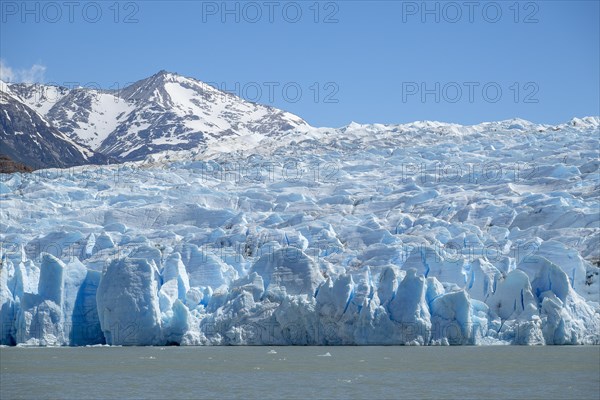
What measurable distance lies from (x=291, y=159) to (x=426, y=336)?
3695 cm

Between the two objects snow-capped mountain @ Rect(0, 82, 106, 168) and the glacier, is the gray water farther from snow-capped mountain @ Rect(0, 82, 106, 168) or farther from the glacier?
snow-capped mountain @ Rect(0, 82, 106, 168)

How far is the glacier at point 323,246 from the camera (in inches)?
1199

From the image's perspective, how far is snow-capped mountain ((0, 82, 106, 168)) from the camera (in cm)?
13375

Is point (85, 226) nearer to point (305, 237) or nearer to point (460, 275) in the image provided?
point (305, 237)

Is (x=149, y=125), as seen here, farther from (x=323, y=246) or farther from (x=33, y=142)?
(x=323, y=246)

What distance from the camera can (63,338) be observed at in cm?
3175

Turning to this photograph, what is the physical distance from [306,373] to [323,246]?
1702cm

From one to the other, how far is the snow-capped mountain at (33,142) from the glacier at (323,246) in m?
69.1

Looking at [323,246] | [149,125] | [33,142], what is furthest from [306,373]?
[149,125]

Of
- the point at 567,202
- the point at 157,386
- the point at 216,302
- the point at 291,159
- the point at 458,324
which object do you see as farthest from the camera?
the point at 291,159

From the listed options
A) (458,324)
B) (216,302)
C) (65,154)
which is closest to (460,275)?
(458,324)

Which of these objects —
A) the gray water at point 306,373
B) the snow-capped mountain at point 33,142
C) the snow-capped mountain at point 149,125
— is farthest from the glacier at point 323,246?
the snow-capped mountain at point 149,125

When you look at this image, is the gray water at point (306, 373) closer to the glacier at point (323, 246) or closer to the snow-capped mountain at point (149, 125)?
the glacier at point (323, 246)

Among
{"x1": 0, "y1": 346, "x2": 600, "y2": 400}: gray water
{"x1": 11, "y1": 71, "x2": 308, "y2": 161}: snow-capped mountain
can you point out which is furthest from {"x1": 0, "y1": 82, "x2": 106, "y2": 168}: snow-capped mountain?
{"x1": 0, "y1": 346, "x2": 600, "y2": 400}: gray water
